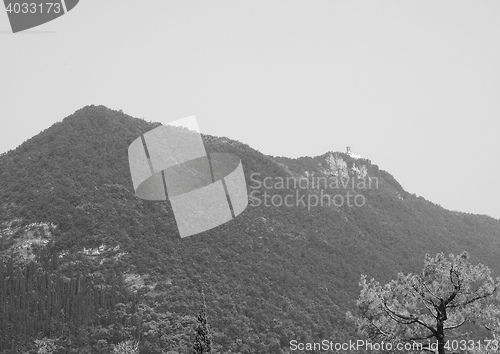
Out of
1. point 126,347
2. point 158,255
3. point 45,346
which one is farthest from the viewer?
point 158,255

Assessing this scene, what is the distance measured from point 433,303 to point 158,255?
124 feet

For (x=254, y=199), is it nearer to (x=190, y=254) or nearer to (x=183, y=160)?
(x=183, y=160)

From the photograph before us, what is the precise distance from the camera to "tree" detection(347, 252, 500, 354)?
11.9 meters

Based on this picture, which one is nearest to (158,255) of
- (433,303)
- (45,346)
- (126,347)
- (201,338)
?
(45,346)

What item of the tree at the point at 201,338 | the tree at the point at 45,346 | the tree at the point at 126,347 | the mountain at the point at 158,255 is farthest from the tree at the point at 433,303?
the tree at the point at 45,346

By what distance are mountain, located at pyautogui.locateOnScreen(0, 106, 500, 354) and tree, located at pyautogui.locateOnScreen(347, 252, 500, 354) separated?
26644 mm

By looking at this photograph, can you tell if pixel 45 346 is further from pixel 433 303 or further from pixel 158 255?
pixel 433 303

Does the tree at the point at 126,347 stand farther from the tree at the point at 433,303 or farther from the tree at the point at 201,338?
the tree at the point at 433,303

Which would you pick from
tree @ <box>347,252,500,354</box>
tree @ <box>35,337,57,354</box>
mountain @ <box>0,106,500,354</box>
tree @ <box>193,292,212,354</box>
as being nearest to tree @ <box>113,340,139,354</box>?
mountain @ <box>0,106,500,354</box>

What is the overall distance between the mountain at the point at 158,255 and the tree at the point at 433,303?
26.6 meters

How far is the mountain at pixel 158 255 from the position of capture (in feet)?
124

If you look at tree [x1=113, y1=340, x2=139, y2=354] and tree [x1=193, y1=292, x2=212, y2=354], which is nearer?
tree [x1=193, y1=292, x2=212, y2=354]

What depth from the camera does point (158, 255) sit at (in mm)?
47562

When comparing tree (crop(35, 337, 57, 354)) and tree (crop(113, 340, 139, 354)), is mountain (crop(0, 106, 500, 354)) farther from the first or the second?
tree (crop(113, 340, 139, 354))
